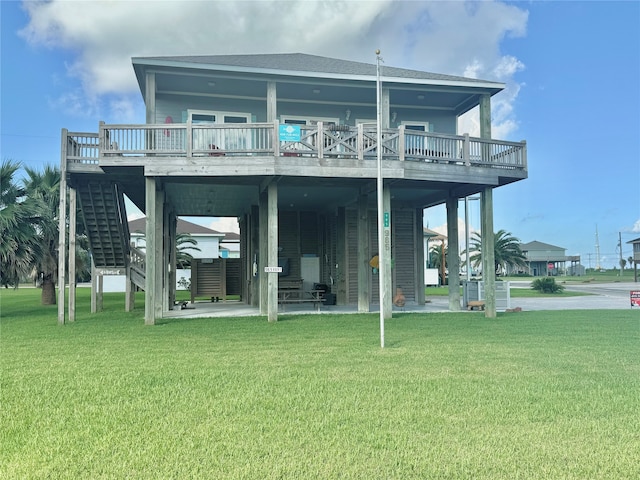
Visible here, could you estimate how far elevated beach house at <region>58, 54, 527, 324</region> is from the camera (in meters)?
13.8

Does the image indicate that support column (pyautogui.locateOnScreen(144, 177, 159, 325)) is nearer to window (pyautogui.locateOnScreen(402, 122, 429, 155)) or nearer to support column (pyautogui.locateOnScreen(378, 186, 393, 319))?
support column (pyautogui.locateOnScreen(378, 186, 393, 319))

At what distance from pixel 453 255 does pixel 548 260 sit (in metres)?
82.5

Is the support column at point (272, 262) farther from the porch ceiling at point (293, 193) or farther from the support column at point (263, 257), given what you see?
the support column at point (263, 257)

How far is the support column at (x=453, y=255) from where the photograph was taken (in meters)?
17.5

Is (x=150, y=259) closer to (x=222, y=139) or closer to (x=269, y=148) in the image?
(x=222, y=139)

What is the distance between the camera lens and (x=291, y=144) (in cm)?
1417

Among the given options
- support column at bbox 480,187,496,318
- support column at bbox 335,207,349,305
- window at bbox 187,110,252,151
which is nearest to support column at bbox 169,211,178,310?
support column at bbox 335,207,349,305

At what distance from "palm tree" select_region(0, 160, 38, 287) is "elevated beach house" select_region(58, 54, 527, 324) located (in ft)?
6.49

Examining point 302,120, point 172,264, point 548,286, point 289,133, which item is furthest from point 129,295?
point 548,286

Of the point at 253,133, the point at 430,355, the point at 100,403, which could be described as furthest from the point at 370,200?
the point at 100,403

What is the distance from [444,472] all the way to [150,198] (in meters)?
11.4

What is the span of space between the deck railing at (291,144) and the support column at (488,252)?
1.04 m

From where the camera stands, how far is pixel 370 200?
18953 millimetres

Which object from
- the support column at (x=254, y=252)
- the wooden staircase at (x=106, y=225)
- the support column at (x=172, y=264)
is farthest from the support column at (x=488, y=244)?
the wooden staircase at (x=106, y=225)
